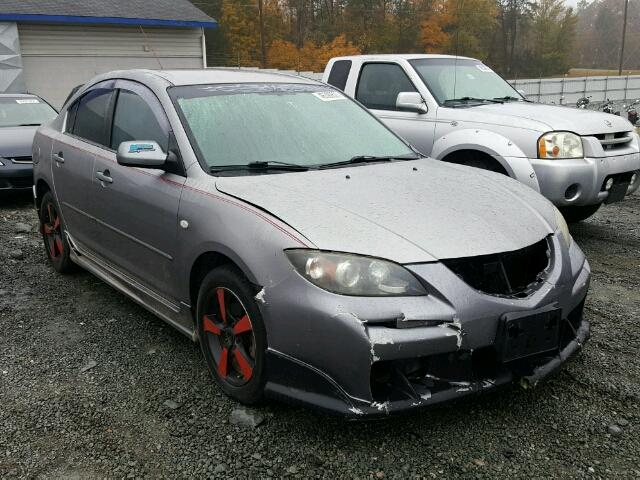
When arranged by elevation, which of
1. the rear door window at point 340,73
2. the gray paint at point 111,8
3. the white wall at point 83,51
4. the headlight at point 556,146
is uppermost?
the gray paint at point 111,8

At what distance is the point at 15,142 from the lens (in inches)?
320

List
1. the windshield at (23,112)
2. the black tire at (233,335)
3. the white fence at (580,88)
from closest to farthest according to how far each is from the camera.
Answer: the black tire at (233,335)
the windshield at (23,112)
the white fence at (580,88)

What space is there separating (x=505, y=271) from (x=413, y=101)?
12.6 ft

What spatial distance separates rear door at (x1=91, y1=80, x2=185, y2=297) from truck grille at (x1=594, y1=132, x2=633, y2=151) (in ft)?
13.3

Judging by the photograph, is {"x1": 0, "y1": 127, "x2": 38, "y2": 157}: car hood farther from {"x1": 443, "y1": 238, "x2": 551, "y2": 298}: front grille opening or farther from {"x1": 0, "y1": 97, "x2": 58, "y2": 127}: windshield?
{"x1": 443, "y1": 238, "x2": 551, "y2": 298}: front grille opening

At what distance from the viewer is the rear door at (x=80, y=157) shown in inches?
163

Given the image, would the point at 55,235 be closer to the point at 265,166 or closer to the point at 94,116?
the point at 94,116

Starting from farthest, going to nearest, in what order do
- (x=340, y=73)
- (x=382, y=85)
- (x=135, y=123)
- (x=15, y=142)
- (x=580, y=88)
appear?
(x=580, y=88)
(x=15, y=142)
(x=340, y=73)
(x=382, y=85)
(x=135, y=123)

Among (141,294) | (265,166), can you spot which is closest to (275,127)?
(265,166)

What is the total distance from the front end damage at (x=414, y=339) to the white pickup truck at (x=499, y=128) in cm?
299

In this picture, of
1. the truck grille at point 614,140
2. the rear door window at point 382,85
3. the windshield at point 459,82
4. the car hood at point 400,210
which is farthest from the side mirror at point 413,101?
the car hood at point 400,210

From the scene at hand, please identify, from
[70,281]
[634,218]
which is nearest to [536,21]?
[634,218]

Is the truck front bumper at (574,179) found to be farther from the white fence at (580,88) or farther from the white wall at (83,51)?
the white fence at (580,88)

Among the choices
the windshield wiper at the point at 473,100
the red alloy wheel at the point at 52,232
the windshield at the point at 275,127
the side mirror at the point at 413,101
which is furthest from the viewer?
the windshield wiper at the point at 473,100
